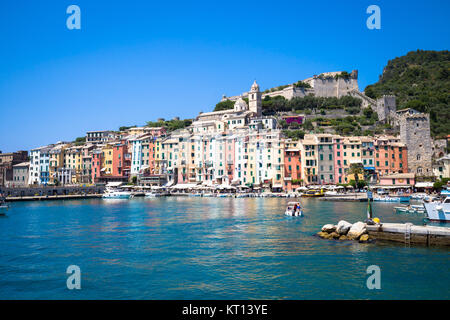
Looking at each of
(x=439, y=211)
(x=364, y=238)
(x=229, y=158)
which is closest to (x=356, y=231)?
(x=364, y=238)

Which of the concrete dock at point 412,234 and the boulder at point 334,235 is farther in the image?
the boulder at point 334,235

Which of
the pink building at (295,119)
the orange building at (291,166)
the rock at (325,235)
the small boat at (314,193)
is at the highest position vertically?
the pink building at (295,119)

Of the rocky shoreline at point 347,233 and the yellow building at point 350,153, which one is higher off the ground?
the yellow building at point 350,153

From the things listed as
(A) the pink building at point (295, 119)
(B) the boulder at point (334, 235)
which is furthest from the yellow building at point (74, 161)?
(B) the boulder at point (334, 235)

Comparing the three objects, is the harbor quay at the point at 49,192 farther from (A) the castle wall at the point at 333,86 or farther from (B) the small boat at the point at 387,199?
(A) the castle wall at the point at 333,86

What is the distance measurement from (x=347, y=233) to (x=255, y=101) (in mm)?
87207

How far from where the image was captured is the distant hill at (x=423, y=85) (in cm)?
9604

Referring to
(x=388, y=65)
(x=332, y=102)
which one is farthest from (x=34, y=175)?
(x=388, y=65)

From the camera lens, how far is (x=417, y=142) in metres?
75.1

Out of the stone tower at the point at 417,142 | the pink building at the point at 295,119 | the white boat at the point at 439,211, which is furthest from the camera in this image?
the pink building at the point at 295,119

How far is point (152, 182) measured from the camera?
9050 cm

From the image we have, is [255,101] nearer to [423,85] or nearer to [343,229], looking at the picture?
[423,85]

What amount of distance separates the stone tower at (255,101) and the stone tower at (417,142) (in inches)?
1666

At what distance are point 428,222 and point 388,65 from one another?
150 metres
